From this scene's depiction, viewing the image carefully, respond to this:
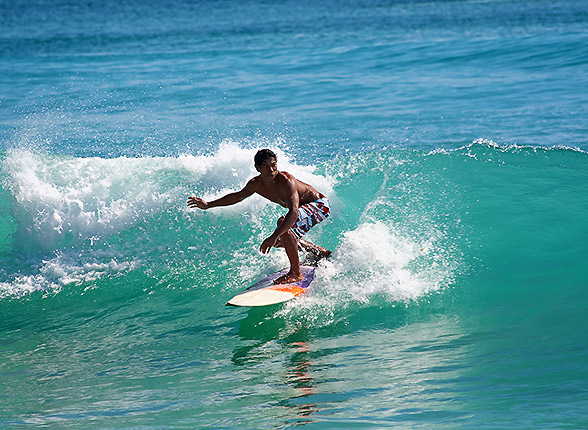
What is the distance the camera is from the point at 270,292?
6824 millimetres

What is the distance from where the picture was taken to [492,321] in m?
6.56

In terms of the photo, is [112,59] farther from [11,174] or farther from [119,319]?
[119,319]

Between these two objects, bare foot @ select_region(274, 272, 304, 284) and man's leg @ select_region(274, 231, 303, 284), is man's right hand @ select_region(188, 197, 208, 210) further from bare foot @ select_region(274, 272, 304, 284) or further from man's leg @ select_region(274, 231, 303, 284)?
bare foot @ select_region(274, 272, 304, 284)

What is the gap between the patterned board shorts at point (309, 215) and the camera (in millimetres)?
7000

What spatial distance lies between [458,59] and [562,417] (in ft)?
61.0

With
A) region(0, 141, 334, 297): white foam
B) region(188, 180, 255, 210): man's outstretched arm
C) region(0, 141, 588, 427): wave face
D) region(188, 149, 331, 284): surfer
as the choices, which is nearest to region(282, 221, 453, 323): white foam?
region(0, 141, 588, 427): wave face

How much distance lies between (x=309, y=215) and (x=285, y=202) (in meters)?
0.41

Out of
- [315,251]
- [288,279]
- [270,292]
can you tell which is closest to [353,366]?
[270,292]

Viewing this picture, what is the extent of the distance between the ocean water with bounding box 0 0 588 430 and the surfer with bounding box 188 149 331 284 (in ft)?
1.94

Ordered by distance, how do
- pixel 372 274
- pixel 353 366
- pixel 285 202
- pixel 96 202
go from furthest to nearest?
pixel 96 202 < pixel 372 274 < pixel 285 202 < pixel 353 366

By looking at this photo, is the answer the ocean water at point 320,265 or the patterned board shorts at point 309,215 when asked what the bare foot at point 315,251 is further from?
the patterned board shorts at point 309,215

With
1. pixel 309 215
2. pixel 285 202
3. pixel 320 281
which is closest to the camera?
pixel 285 202

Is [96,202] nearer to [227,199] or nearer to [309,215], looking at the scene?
[227,199]

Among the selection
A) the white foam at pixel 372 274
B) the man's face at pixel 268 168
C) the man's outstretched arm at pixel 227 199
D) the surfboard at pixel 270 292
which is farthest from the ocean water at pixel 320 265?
the man's face at pixel 268 168
